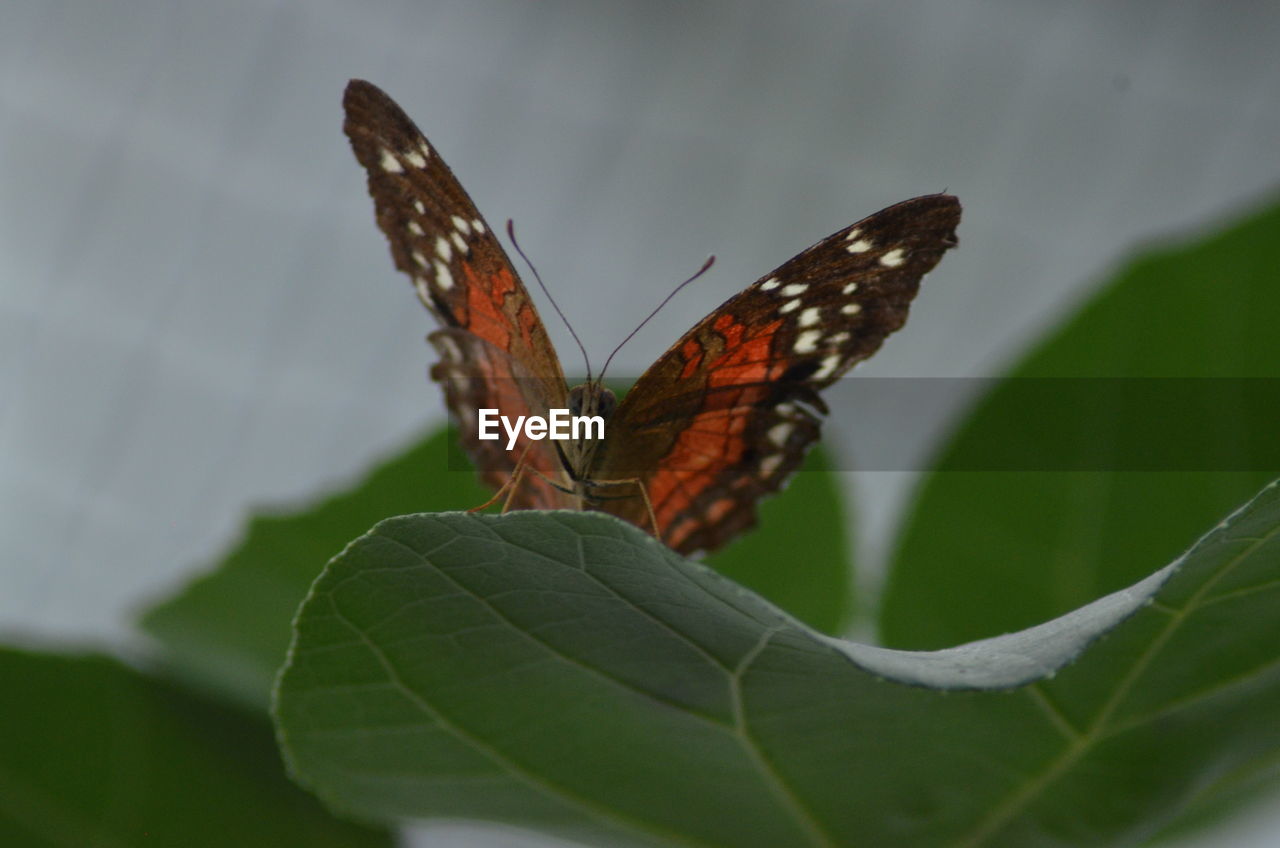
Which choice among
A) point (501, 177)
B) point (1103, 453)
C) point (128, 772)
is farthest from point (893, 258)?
point (501, 177)

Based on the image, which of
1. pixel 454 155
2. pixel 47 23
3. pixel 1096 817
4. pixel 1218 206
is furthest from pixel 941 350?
pixel 1096 817

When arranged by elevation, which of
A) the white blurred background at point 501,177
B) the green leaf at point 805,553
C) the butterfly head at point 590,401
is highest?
the white blurred background at point 501,177

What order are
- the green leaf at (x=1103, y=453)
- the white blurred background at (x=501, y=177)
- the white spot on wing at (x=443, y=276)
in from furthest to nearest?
1. the white blurred background at (x=501, y=177)
2. the white spot on wing at (x=443, y=276)
3. the green leaf at (x=1103, y=453)

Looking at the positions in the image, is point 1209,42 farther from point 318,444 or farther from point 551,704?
point 551,704

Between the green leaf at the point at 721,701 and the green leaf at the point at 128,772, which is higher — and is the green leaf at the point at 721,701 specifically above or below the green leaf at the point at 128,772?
above

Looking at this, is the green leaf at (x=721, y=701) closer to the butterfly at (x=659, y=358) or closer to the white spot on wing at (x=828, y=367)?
the butterfly at (x=659, y=358)

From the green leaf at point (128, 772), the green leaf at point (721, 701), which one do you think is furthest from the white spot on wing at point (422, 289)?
the green leaf at point (721, 701)

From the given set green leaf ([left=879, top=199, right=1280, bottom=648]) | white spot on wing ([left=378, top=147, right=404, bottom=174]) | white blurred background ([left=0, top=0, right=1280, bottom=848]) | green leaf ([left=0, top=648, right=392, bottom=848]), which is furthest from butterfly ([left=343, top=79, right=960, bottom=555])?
white blurred background ([left=0, top=0, right=1280, bottom=848])

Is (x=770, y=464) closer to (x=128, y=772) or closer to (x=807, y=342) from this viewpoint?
(x=807, y=342)
